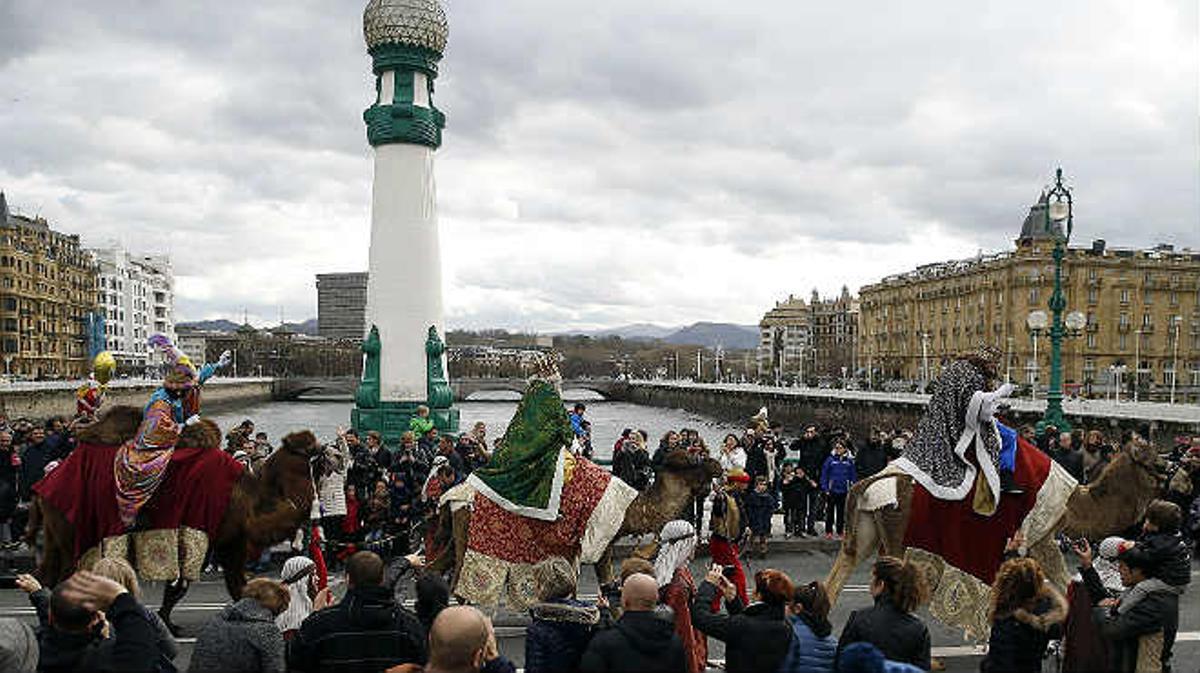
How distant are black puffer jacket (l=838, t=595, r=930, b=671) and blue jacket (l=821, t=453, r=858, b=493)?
773cm

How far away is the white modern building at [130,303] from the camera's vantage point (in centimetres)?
11162

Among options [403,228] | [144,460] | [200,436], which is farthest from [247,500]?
[403,228]

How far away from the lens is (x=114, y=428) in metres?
7.54

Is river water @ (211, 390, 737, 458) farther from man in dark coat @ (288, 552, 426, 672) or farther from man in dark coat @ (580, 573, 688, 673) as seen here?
man in dark coat @ (580, 573, 688, 673)

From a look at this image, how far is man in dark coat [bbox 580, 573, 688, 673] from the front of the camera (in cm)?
409

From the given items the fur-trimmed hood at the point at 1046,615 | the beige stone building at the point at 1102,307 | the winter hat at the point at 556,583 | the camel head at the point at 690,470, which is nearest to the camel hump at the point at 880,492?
the camel head at the point at 690,470

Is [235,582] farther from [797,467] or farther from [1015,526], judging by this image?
[797,467]

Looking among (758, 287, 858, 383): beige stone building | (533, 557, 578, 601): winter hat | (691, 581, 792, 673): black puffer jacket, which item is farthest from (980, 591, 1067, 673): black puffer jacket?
(758, 287, 858, 383): beige stone building

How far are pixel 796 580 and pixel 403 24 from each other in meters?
13.5

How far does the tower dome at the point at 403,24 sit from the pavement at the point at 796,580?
1201cm

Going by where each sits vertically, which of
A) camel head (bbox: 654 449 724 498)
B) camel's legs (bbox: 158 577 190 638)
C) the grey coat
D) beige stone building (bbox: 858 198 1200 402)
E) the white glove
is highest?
beige stone building (bbox: 858 198 1200 402)

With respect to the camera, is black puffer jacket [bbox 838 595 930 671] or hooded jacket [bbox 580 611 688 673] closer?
hooded jacket [bbox 580 611 688 673]

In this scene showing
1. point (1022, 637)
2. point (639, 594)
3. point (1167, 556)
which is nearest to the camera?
point (639, 594)

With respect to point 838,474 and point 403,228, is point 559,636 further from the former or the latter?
point 403,228
